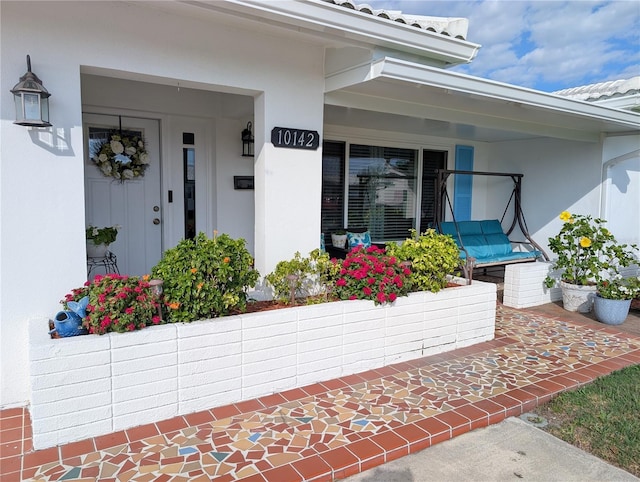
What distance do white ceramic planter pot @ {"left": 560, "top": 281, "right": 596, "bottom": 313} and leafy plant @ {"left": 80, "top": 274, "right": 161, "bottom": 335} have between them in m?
4.75

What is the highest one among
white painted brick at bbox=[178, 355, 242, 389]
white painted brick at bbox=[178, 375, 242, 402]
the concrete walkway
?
white painted brick at bbox=[178, 355, 242, 389]

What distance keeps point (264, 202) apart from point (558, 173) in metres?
5.18

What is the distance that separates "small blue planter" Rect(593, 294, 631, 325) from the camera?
16.0 feet

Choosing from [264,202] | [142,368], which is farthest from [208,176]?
[142,368]

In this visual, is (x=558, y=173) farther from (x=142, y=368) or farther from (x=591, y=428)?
(x=142, y=368)

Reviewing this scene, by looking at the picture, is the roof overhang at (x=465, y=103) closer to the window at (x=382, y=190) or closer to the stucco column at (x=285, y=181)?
the stucco column at (x=285, y=181)

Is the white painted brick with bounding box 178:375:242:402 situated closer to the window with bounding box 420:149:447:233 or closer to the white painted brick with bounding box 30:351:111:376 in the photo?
the white painted brick with bounding box 30:351:111:376

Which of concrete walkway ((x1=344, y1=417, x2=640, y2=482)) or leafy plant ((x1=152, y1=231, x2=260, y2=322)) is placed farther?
leafy plant ((x1=152, y1=231, x2=260, y2=322))

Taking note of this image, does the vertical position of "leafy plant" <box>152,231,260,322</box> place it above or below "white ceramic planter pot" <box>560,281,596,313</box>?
above

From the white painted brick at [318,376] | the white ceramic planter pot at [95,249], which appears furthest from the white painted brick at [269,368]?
the white ceramic planter pot at [95,249]

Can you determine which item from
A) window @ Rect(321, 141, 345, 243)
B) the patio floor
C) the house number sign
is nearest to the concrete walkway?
the patio floor

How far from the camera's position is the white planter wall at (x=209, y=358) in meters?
2.46

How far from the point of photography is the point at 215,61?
3.53m

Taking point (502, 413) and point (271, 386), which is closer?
point (502, 413)
